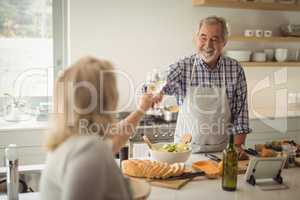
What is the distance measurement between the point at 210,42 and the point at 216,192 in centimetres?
114

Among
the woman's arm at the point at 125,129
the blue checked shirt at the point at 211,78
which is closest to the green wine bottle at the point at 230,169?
the woman's arm at the point at 125,129

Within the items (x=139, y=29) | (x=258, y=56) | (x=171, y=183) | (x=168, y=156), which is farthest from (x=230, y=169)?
(x=258, y=56)

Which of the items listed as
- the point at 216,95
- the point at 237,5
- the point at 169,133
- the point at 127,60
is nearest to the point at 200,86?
the point at 216,95

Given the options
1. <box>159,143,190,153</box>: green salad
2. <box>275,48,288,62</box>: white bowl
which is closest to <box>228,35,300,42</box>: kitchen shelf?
<box>275,48,288,62</box>: white bowl

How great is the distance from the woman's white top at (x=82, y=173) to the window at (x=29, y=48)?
256 centimetres

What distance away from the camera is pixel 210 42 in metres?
2.47

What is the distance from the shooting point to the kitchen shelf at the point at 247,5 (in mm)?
3625

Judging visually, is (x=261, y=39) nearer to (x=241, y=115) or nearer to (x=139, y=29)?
(x=139, y=29)

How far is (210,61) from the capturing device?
2.55m

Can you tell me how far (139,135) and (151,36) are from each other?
0.98 m

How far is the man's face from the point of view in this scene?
8.04 feet

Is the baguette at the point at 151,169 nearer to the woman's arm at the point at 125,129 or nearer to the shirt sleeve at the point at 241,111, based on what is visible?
the woman's arm at the point at 125,129

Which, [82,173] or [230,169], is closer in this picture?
[82,173]

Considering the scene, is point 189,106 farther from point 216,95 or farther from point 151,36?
point 151,36
